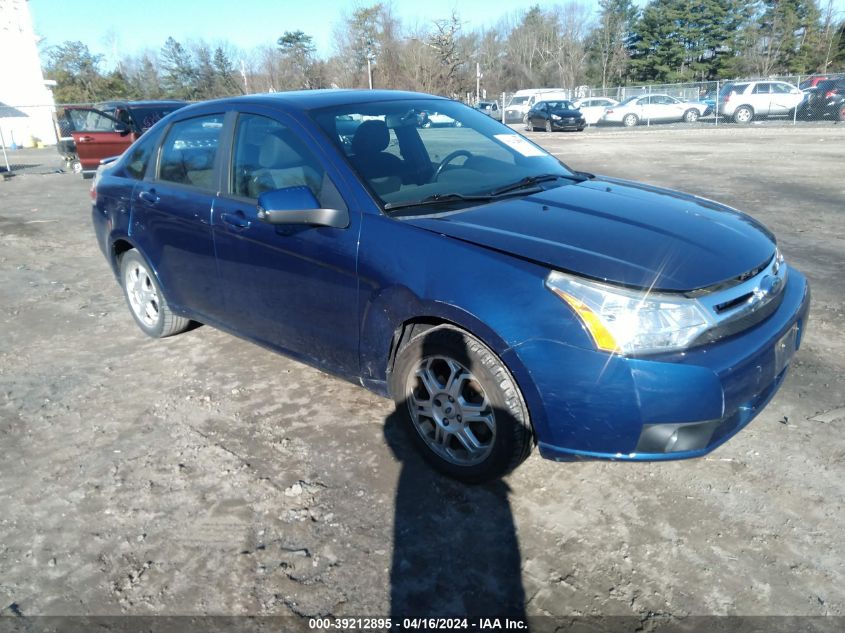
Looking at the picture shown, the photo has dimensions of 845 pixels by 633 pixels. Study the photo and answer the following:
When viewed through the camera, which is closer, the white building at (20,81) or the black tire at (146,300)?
the black tire at (146,300)

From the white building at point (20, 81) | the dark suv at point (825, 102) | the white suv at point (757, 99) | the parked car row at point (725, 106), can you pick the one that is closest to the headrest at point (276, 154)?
the parked car row at point (725, 106)

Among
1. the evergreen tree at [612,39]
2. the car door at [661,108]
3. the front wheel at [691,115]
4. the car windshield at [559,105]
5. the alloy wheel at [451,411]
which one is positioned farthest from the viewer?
Result: the evergreen tree at [612,39]

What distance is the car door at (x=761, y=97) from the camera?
26.7 metres

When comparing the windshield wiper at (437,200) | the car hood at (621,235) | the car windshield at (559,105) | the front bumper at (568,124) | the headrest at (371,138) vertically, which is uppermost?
the car windshield at (559,105)

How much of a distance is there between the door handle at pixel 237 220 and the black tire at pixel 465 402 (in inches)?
50.1

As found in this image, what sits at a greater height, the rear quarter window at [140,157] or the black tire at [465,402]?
the rear quarter window at [140,157]

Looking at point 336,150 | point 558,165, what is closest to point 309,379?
point 336,150

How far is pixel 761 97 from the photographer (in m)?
26.8

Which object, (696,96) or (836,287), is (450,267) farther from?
(696,96)

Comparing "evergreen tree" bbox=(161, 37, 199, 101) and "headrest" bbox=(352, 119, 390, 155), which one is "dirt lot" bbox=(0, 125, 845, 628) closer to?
"headrest" bbox=(352, 119, 390, 155)

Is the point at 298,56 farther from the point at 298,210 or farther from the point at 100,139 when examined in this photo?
the point at 298,210

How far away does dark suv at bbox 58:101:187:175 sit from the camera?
14.1m

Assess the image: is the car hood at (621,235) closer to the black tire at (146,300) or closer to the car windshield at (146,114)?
the black tire at (146,300)

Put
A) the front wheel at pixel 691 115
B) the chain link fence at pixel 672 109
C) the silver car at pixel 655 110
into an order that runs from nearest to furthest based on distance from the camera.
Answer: the chain link fence at pixel 672 109 < the front wheel at pixel 691 115 < the silver car at pixel 655 110
